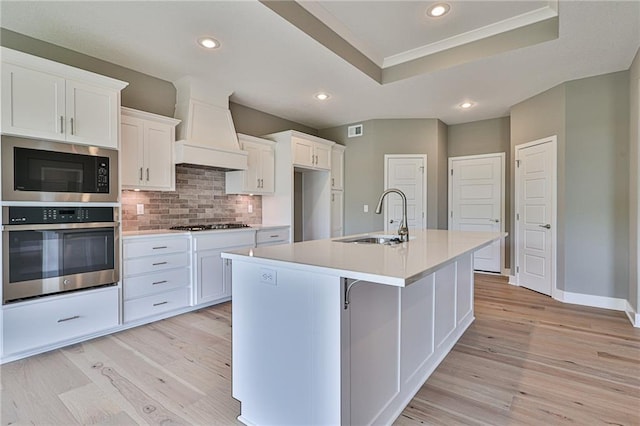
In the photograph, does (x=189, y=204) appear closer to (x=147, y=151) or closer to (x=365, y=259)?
(x=147, y=151)

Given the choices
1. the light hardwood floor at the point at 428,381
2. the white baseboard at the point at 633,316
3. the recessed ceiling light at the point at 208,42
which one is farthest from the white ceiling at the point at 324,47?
the light hardwood floor at the point at 428,381

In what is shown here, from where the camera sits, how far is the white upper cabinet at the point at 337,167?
18.3ft

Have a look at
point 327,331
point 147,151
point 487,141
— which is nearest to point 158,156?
point 147,151

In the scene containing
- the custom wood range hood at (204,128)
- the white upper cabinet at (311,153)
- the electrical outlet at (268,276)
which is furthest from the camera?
the white upper cabinet at (311,153)

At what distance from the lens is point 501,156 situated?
5320 mm

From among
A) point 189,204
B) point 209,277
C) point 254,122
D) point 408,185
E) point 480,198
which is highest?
point 254,122

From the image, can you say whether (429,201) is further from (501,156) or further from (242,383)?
(242,383)

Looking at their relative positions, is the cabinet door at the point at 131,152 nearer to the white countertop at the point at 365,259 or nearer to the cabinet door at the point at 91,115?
the cabinet door at the point at 91,115

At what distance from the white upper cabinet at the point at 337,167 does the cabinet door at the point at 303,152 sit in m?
0.64

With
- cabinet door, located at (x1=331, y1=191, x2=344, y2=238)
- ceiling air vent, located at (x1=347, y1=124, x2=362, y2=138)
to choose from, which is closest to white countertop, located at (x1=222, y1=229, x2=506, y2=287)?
cabinet door, located at (x1=331, y1=191, x2=344, y2=238)

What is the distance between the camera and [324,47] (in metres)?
2.98

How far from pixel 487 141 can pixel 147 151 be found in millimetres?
5044

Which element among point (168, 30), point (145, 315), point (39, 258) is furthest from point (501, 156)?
point (39, 258)

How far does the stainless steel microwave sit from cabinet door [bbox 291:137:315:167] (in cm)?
234
